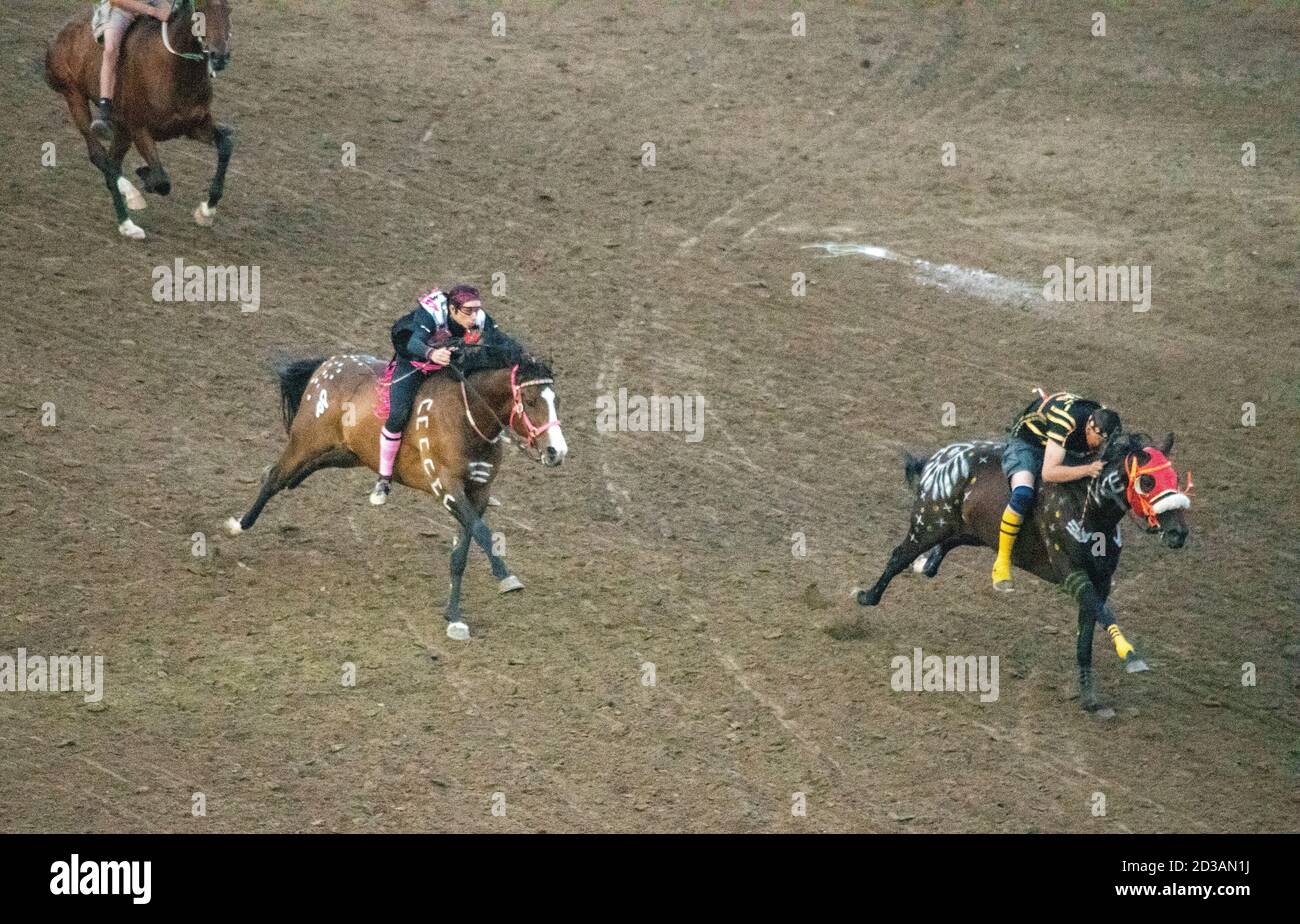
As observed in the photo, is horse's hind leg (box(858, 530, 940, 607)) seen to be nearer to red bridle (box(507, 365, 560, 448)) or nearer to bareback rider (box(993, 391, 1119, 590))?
bareback rider (box(993, 391, 1119, 590))

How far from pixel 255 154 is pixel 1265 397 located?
483 inches

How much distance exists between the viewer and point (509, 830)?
1053 cm

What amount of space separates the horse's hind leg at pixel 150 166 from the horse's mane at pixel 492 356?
278 inches

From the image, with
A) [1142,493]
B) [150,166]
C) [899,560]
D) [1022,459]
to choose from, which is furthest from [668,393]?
[1142,493]

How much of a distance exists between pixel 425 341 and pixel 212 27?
664 centimetres

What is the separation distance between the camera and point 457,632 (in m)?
12.6

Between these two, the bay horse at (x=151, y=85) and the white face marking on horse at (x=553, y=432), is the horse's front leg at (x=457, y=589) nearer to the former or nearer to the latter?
the white face marking on horse at (x=553, y=432)

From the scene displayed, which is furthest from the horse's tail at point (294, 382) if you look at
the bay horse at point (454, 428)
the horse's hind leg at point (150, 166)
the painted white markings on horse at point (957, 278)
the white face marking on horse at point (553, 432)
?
the painted white markings on horse at point (957, 278)

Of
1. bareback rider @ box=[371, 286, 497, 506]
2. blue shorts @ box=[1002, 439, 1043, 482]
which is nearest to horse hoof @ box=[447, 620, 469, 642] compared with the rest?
bareback rider @ box=[371, 286, 497, 506]

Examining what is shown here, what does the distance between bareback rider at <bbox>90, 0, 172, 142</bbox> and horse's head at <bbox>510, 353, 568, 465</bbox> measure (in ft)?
26.3

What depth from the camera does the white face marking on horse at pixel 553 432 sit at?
11961 mm

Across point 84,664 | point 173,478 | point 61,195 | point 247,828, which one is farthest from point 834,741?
point 61,195

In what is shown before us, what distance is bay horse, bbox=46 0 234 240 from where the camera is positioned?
17.6 m

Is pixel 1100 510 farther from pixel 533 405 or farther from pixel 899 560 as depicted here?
pixel 533 405
